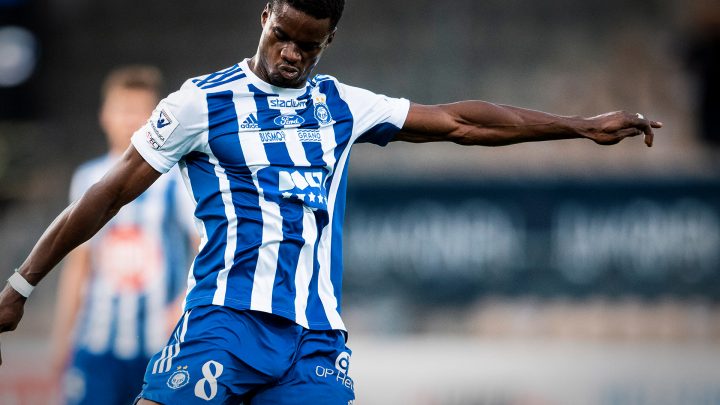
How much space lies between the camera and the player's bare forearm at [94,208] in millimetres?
3637

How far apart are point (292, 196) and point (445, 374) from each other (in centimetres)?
512

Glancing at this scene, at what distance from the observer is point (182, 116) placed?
3609mm

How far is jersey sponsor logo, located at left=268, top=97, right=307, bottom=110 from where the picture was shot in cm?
374

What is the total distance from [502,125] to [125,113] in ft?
9.27

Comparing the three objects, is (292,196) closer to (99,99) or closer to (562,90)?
(562,90)

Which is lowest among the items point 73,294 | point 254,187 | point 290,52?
point 73,294

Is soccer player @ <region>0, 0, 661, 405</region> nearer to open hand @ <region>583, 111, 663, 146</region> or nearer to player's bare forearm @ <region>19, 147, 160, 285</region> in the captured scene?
player's bare forearm @ <region>19, 147, 160, 285</region>

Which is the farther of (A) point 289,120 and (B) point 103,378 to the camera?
(B) point 103,378

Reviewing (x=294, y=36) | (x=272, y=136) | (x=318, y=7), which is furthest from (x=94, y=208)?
(x=318, y=7)

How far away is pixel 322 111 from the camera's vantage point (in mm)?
3811

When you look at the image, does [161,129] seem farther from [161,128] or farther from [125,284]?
[125,284]

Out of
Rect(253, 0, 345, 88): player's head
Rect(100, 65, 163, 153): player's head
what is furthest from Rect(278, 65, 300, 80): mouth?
Rect(100, 65, 163, 153): player's head

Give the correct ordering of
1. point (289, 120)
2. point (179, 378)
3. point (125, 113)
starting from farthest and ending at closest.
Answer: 1. point (125, 113)
2. point (289, 120)
3. point (179, 378)

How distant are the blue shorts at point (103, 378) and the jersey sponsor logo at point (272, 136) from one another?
2585mm
